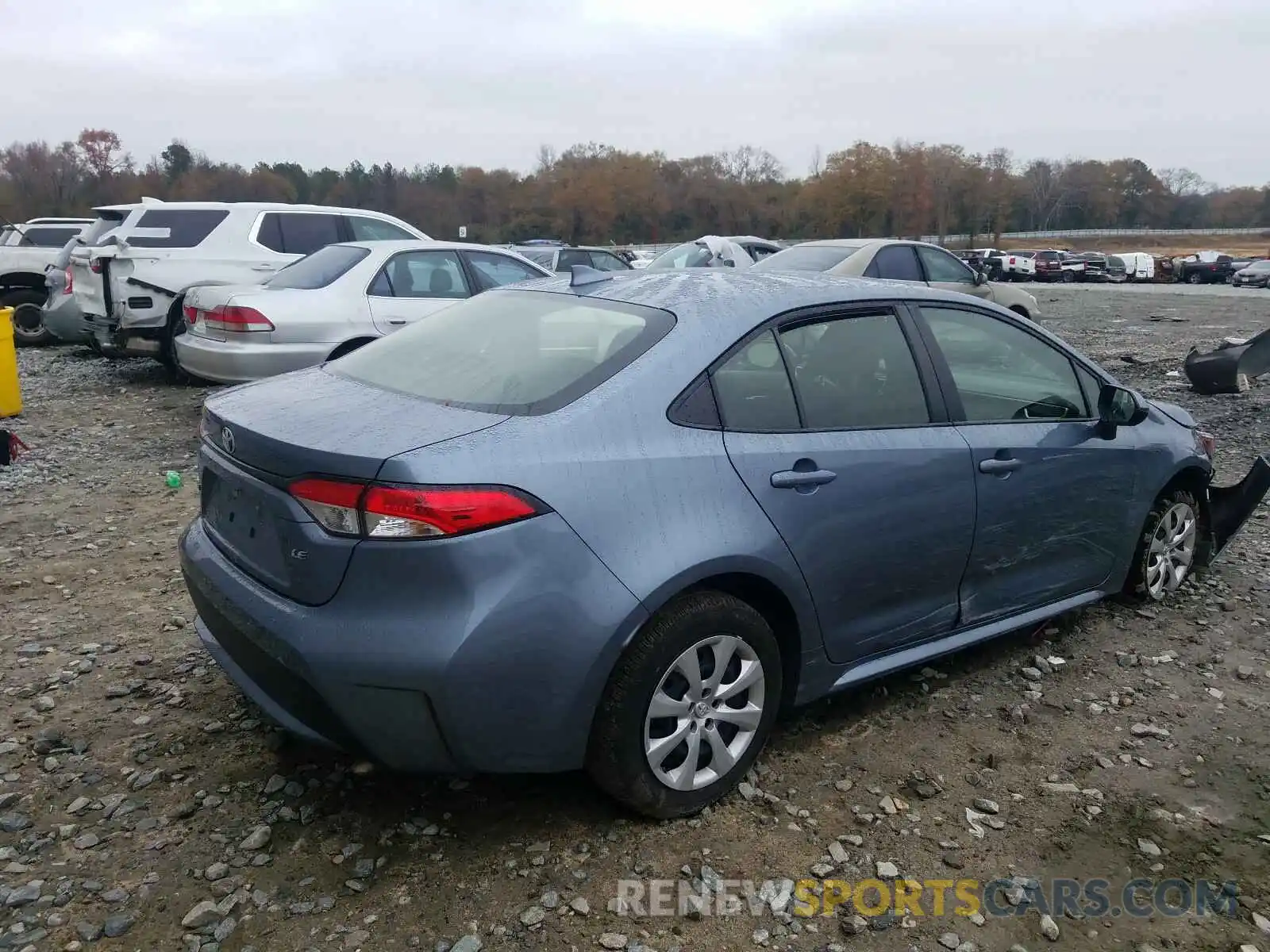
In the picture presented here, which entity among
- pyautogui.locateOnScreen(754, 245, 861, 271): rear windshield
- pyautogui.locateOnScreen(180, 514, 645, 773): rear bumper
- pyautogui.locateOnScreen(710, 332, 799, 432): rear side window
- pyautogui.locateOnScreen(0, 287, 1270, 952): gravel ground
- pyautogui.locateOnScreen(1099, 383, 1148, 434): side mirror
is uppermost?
pyautogui.locateOnScreen(754, 245, 861, 271): rear windshield

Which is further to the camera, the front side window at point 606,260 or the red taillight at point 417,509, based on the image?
the front side window at point 606,260

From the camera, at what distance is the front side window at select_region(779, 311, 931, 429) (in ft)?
10.4

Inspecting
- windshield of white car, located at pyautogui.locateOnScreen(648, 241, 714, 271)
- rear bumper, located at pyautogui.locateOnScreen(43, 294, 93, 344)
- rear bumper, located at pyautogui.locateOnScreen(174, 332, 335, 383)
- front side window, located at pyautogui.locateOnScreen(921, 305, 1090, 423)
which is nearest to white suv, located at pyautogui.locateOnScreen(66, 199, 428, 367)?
rear bumper, located at pyautogui.locateOnScreen(43, 294, 93, 344)

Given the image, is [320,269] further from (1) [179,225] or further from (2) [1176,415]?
(2) [1176,415]

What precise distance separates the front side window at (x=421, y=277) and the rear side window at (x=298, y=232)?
256cm

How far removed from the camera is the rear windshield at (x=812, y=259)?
38.0ft

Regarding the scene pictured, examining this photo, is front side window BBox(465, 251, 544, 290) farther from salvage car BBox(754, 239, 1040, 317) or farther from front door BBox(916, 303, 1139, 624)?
front door BBox(916, 303, 1139, 624)

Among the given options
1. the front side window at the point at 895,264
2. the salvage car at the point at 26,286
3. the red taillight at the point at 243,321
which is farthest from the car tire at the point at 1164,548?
the salvage car at the point at 26,286

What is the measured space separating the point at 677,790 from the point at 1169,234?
407ft

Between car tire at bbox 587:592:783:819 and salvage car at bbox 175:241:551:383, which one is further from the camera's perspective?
salvage car at bbox 175:241:551:383

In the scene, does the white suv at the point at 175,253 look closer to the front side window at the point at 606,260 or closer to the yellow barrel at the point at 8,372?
the yellow barrel at the point at 8,372

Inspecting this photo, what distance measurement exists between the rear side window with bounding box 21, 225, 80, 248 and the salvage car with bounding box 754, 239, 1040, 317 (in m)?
11.0

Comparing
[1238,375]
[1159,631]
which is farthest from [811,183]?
[1159,631]

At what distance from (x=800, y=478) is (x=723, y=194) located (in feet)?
353
